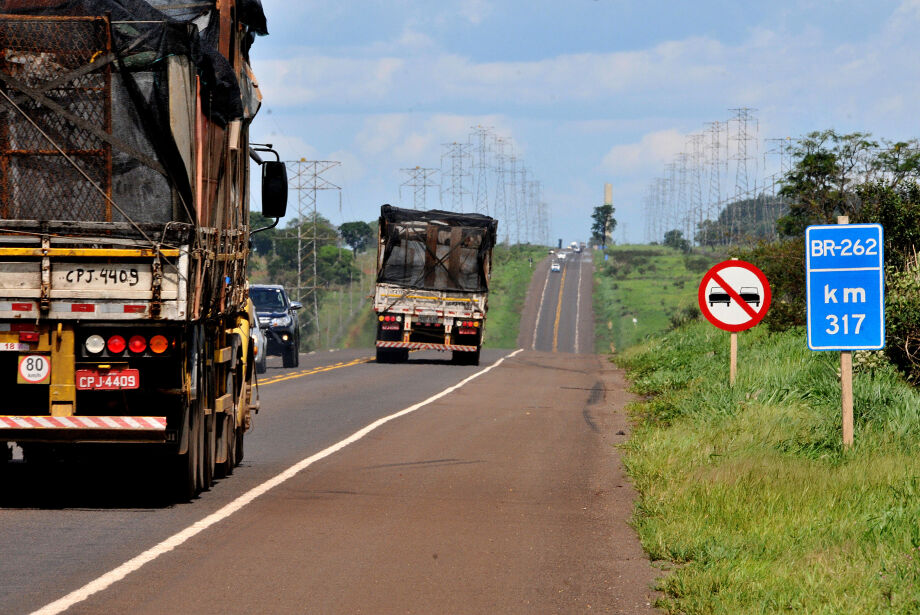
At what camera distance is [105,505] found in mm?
10500

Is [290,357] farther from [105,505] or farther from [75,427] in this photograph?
[75,427]

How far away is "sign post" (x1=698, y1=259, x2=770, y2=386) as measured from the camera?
54.4 feet

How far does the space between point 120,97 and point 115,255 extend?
1.36 meters

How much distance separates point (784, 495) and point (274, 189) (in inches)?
222

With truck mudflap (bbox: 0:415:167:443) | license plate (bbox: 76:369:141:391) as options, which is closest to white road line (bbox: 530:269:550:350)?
truck mudflap (bbox: 0:415:167:443)

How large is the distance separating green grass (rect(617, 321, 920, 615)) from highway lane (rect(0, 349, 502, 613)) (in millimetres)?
3468

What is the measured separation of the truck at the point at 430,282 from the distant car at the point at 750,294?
1988cm

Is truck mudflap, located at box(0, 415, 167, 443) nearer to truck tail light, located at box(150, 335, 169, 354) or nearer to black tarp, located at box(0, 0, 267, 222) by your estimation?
truck tail light, located at box(150, 335, 169, 354)

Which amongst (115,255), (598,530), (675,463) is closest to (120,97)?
(115,255)

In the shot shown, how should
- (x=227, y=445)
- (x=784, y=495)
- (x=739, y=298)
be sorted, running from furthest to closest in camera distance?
(x=739, y=298), (x=227, y=445), (x=784, y=495)

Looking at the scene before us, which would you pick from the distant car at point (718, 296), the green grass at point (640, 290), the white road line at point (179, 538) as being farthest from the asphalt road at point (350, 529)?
the green grass at point (640, 290)

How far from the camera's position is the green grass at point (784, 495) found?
740 cm

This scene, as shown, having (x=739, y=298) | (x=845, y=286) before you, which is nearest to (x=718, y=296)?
(x=739, y=298)

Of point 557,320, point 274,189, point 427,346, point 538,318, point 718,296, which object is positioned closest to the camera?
point 274,189
